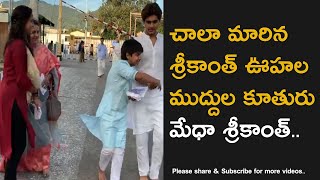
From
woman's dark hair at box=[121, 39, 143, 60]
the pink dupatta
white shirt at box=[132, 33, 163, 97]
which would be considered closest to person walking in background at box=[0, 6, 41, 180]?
the pink dupatta

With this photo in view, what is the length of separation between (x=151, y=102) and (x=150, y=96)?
0.06m

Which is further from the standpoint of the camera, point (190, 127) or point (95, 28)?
point (95, 28)

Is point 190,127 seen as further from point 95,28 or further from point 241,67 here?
point 95,28

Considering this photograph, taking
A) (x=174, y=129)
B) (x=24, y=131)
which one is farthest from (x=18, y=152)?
(x=174, y=129)

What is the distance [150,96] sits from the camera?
534cm

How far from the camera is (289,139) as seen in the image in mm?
3840

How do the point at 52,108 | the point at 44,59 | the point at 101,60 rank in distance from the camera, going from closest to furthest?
the point at 44,59 → the point at 52,108 → the point at 101,60

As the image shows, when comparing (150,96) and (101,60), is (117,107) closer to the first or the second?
(150,96)

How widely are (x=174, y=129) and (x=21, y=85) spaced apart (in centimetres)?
158

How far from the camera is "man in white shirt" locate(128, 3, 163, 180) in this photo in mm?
5270

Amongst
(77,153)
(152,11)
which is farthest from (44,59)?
(77,153)

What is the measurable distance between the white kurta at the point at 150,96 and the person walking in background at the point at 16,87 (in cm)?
104

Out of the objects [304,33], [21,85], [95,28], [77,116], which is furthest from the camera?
[95,28]

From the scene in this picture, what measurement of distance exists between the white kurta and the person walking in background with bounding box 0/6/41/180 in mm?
1035
